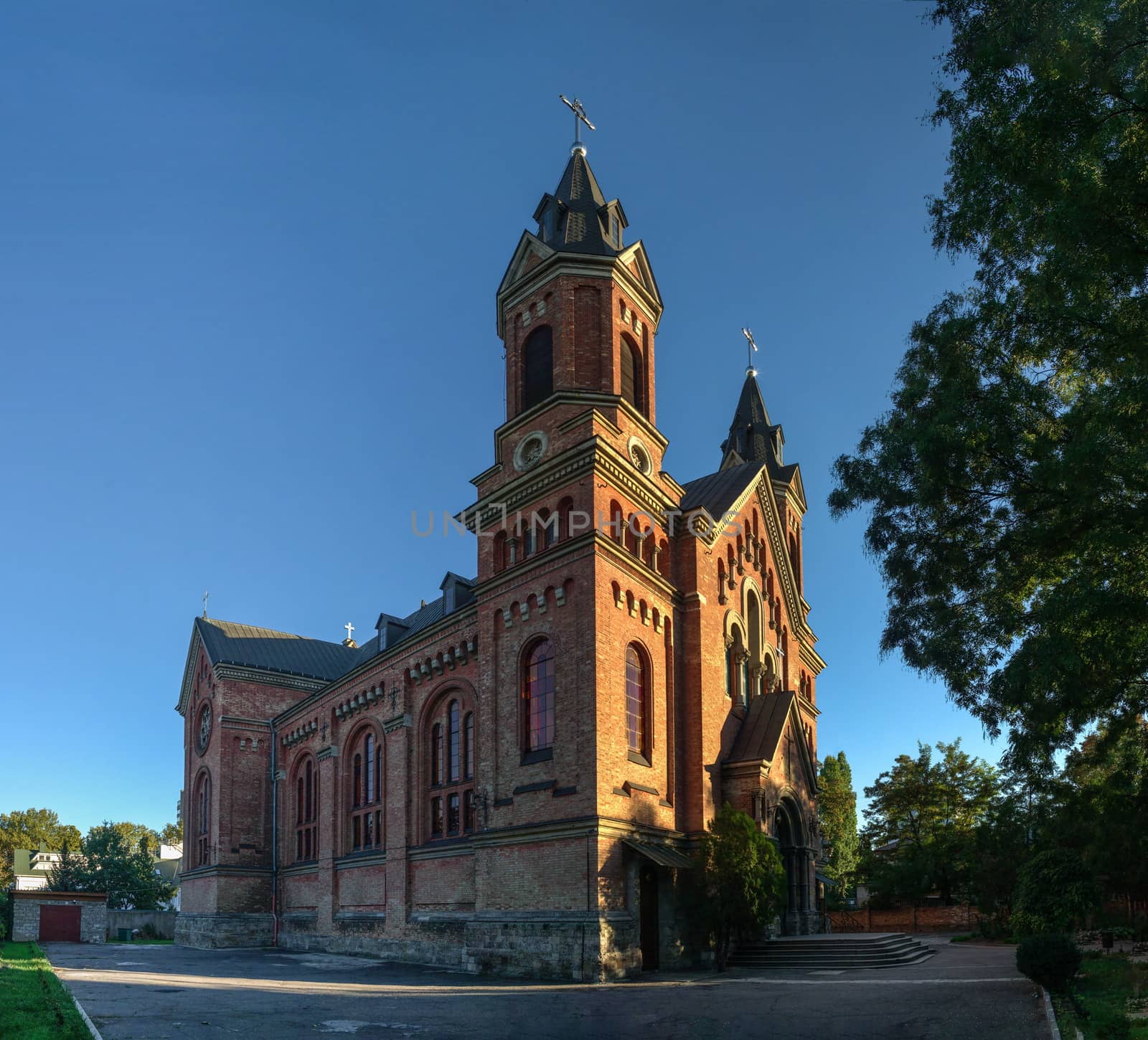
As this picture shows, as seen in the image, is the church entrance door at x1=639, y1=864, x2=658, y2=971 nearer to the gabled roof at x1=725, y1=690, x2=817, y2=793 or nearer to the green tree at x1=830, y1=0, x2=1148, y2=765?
the gabled roof at x1=725, y1=690, x2=817, y2=793

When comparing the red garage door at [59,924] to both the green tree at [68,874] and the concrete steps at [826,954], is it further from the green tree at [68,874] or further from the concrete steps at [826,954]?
the concrete steps at [826,954]

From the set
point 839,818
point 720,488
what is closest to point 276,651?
point 720,488

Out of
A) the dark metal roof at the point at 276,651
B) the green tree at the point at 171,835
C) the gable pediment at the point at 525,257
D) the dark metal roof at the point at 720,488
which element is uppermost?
the gable pediment at the point at 525,257

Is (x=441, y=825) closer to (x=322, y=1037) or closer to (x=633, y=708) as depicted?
(x=633, y=708)

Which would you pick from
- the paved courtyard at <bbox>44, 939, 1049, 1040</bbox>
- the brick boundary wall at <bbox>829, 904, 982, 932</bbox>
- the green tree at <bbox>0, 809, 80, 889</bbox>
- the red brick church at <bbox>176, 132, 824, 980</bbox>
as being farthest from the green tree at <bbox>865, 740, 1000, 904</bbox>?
the green tree at <bbox>0, 809, 80, 889</bbox>

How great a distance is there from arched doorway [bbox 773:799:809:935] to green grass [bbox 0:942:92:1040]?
1966 cm

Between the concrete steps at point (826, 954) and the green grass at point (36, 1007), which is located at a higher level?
the green grass at point (36, 1007)

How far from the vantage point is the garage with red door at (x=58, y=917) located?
39750 millimetres

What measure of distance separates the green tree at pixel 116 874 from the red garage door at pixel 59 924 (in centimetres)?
1713

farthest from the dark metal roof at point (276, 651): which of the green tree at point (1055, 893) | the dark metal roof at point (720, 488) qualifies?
the green tree at point (1055, 893)

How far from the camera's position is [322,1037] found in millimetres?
13133

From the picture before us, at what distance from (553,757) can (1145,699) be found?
13.1 meters

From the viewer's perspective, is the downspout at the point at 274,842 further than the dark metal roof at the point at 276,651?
No

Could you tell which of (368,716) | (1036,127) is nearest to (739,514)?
(368,716)
